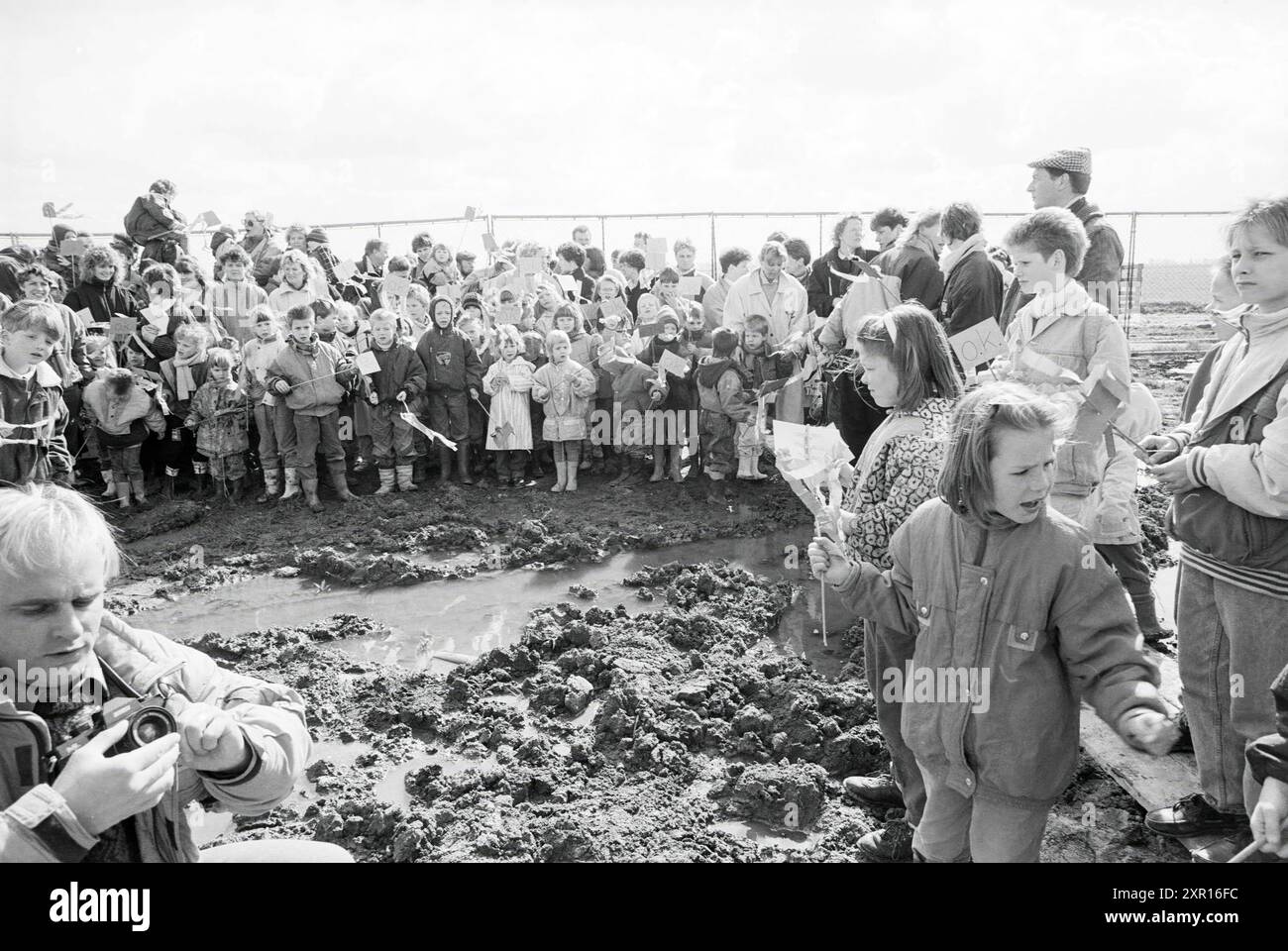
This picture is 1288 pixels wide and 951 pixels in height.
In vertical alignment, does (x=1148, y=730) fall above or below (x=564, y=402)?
below

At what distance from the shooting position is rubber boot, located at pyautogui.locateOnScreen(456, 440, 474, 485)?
30.5ft

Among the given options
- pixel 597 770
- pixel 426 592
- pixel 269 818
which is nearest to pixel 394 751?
pixel 269 818

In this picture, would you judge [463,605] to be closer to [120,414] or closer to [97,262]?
[120,414]

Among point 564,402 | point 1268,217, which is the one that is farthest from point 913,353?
point 564,402

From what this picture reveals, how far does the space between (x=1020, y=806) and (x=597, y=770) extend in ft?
7.08

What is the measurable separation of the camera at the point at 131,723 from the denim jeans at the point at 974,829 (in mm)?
2046

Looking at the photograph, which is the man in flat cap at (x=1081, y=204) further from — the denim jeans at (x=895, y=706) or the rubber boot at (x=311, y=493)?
the rubber boot at (x=311, y=493)

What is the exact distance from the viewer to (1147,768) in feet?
12.6

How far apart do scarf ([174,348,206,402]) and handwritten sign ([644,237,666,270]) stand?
16.0 ft

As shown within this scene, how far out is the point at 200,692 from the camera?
2.10 metres

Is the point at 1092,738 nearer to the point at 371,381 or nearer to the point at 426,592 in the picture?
the point at 426,592

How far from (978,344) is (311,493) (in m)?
5.94

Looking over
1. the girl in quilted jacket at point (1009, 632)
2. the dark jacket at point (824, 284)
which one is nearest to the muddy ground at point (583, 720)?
the girl in quilted jacket at point (1009, 632)

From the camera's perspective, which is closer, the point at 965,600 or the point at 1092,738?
the point at 965,600
